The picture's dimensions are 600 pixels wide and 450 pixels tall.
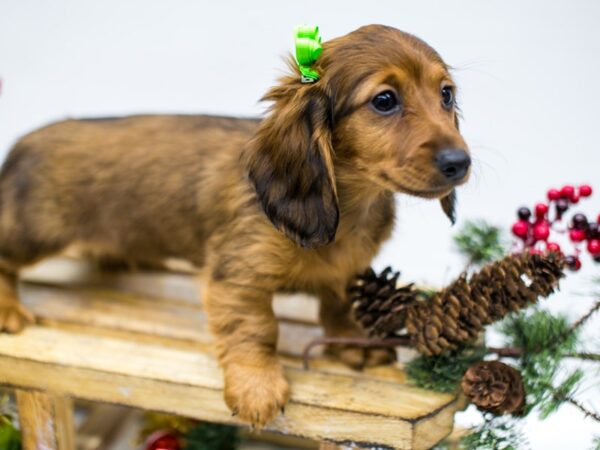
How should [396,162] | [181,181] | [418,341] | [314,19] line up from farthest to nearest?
1. [314,19]
2. [181,181]
3. [418,341]
4. [396,162]

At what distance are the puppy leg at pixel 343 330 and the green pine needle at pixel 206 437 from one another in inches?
18.8

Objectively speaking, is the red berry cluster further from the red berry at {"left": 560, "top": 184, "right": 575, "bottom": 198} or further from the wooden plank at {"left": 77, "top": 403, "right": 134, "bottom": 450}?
the wooden plank at {"left": 77, "top": 403, "right": 134, "bottom": 450}

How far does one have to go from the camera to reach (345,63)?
2084 mm

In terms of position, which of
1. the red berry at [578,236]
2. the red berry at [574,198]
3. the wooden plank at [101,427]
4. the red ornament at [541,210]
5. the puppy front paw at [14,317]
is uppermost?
the red berry at [574,198]

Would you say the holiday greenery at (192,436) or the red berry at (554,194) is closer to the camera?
the red berry at (554,194)

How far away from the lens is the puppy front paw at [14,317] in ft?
8.71

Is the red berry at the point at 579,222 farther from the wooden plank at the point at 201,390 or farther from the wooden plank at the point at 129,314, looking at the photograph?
the wooden plank at the point at 129,314

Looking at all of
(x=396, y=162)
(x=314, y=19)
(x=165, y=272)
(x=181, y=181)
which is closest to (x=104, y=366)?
(x=181, y=181)

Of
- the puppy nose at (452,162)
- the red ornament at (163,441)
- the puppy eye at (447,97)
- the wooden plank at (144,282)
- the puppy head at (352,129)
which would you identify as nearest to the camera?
the puppy nose at (452,162)

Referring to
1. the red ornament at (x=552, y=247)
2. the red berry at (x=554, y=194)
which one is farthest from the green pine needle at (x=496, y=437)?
the red berry at (x=554, y=194)

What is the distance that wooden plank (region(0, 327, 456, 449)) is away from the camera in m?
2.26

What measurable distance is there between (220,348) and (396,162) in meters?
0.79

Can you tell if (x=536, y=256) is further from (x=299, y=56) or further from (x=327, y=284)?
(x=299, y=56)

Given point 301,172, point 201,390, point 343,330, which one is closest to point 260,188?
point 301,172
